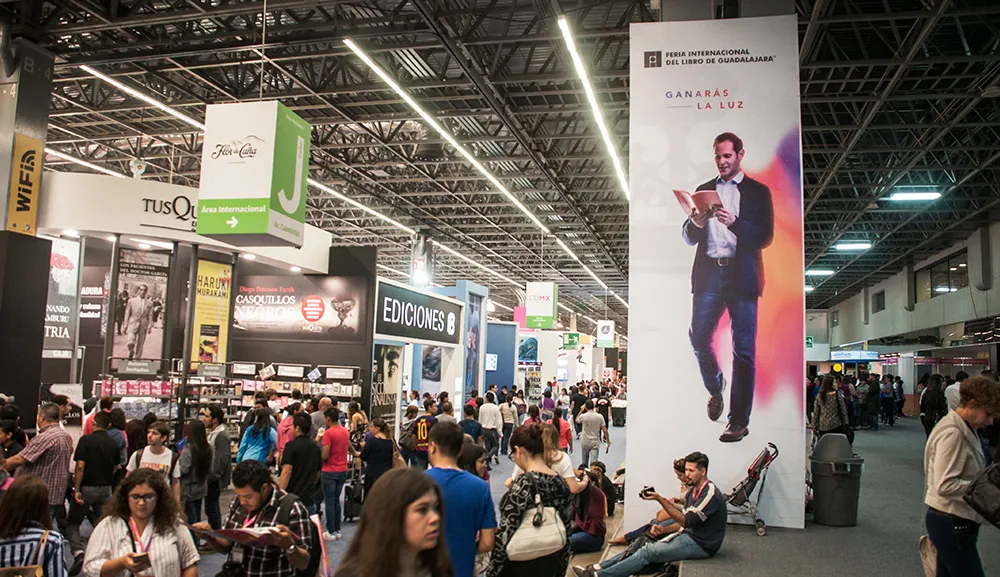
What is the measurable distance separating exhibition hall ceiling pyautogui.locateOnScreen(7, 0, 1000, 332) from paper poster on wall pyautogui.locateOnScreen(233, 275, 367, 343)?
3.51m

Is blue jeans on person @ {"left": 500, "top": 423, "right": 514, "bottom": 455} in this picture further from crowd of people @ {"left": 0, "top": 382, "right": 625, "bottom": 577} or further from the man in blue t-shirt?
the man in blue t-shirt

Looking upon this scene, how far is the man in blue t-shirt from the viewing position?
3.22 meters

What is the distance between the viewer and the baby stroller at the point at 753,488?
6375 mm

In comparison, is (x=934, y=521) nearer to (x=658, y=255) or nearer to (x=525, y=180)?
(x=658, y=255)

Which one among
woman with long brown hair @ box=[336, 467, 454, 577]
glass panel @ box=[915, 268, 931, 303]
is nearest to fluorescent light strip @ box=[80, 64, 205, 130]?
woman with long brown hair @ box=[336, 467, 454, 577]

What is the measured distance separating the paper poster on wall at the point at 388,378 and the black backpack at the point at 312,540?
12.6 m

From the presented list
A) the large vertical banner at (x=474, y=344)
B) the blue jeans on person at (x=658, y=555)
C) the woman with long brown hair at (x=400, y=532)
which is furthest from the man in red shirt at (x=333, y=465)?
the large vertical banner at (x=474, y=344)

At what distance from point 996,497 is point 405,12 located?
34.7ft

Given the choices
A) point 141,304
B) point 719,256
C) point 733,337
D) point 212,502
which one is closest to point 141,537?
point 212,502

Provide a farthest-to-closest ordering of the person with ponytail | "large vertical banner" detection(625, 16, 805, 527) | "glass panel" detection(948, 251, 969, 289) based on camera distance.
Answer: "glass panel" detection(948, 251, 969, 289) < the person with ponytail < "large vertical banner" detection(625, 16, 805, 527)

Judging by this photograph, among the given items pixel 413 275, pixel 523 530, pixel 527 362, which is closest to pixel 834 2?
pixel 523 530

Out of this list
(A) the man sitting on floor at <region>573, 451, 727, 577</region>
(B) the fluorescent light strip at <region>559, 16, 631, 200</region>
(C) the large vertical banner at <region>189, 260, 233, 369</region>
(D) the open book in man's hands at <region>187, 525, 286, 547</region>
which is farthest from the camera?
(C) the large vertical banner at <region>189, 260, 233, 369</region>

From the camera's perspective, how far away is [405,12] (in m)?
11.9

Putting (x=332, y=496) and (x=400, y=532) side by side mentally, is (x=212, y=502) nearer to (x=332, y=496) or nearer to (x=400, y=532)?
(x=332, y=496)
